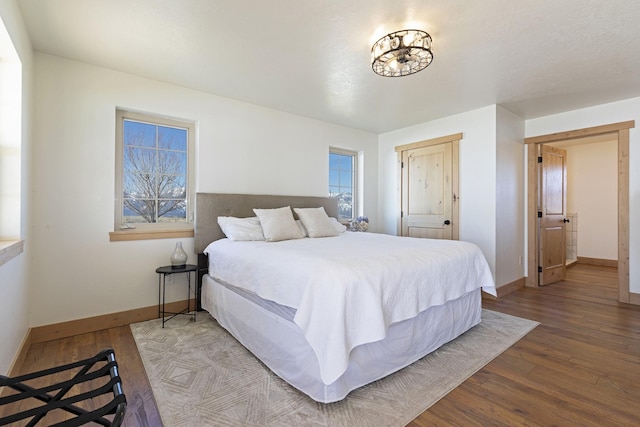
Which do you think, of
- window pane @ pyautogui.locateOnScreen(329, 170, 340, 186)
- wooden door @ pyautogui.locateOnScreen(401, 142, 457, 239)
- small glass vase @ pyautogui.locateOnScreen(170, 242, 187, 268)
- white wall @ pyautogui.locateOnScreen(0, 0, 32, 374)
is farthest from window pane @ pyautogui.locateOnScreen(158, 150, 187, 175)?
wooden door @ pyautogui.locateOnScreen(401, 142, 457, 239)

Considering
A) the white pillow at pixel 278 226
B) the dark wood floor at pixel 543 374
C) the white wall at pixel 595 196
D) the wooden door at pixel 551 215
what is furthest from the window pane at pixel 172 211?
the white wall at pixel 595 196

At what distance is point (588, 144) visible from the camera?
5.90m

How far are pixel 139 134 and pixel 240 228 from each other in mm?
1411

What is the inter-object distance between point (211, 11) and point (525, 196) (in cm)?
450

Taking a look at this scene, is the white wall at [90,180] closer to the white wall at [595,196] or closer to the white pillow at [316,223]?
the white pillow at [316,223]

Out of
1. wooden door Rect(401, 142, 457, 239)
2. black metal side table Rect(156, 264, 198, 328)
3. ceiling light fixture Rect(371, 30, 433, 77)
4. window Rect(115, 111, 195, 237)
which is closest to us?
ceiling light fixture Rect(371, 30, 433, 77)

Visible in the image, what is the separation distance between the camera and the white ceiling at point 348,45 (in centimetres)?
193

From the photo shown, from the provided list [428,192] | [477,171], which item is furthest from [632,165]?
[428,192]

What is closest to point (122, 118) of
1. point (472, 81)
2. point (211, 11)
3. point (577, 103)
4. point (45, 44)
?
point (45, 44)

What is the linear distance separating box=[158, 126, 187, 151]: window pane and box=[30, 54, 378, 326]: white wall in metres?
0.17

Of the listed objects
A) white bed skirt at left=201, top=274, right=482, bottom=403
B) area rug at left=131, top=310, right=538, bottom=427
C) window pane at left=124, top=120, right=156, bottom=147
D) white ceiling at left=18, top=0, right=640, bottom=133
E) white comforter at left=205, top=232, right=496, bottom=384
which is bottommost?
area rug at left=131, top=310, right=538, bottom=427

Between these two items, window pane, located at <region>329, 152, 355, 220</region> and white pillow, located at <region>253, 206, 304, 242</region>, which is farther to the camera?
window pane, located at <region>329, 152, 355, 220</region>

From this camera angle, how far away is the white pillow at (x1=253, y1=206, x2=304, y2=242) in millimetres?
3000

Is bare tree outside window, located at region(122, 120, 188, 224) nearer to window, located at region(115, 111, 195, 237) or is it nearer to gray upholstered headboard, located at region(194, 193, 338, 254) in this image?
window, located at region(115, 111, 195, 237)
